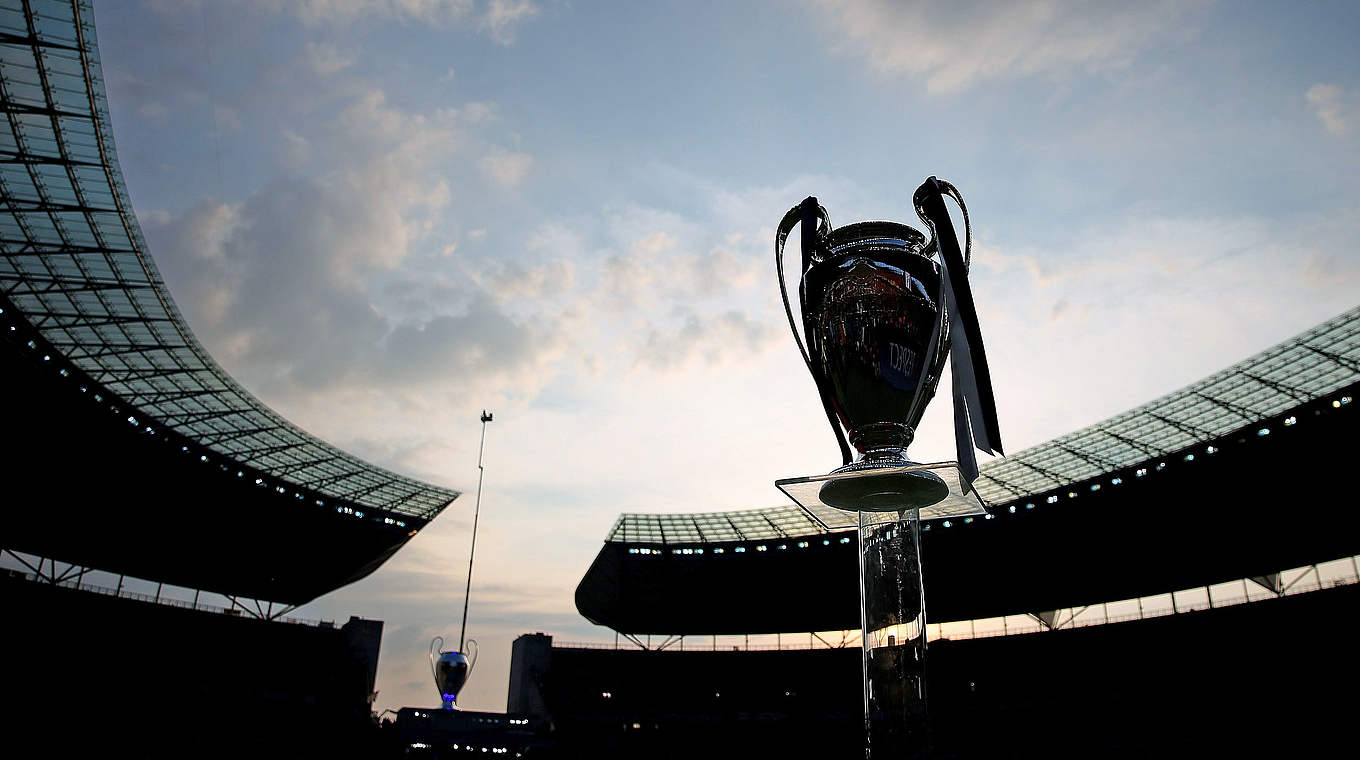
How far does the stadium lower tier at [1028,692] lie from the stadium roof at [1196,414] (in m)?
6.35

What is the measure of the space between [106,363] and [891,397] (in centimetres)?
3428

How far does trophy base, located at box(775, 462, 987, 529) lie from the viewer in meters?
3.15

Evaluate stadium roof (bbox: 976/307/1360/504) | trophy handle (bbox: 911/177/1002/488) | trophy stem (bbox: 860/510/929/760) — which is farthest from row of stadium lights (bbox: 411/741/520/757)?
trophy handle (bbox: 911/177/1002/488)

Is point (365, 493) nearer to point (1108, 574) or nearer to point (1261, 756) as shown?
point (1108, 574)

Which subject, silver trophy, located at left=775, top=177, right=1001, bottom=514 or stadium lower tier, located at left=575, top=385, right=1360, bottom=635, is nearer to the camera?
silver trophy, located at left=775, top=177, right=1001, bottom=514

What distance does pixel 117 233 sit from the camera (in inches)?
923

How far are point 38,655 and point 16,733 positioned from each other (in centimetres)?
367

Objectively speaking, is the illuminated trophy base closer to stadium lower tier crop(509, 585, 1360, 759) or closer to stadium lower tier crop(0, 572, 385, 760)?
stadium lower tier crop(509, 585, 1360, 759)

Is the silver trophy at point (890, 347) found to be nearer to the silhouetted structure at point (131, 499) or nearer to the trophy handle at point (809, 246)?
the trophy handle at point (809, 246)

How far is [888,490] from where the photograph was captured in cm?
326

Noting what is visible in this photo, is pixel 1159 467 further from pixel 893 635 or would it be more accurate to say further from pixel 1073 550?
pixel 893 635

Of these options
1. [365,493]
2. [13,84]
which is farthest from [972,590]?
[13,84]

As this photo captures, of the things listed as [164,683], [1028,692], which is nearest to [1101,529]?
[1028,692]

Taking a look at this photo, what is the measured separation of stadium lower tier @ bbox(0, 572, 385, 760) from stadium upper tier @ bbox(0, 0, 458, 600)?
3.58m
